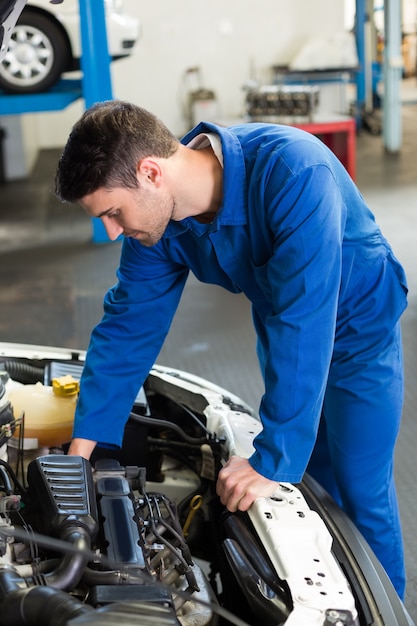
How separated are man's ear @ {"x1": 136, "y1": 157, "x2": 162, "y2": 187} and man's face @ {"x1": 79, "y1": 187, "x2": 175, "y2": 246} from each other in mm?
18

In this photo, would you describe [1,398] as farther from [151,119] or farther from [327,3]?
[327,3]

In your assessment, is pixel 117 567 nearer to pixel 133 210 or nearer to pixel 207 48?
pixel 133 210

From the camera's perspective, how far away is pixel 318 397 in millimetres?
1674

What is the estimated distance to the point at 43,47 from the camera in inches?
238

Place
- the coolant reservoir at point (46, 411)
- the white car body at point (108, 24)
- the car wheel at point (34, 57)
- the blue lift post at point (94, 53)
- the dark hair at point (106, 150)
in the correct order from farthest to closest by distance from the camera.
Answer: the white car body at point (108, 24), the car wheel at point (34, 57), the blue lift post at point (94, 53), the coolant reservoir at point (46, 411), the dark hair at point (106, 150)

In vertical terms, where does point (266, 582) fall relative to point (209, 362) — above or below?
above

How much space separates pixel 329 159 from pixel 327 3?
10524mm

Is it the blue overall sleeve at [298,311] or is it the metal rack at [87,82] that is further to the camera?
the metal rack at [87,82]

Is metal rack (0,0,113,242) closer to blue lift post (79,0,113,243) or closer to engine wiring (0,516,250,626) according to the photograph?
blue lift post (79,0,113,243)

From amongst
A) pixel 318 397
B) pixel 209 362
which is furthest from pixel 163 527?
pixel 209 362

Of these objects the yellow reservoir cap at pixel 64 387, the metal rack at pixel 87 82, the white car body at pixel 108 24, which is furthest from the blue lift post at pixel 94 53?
the yellow reservoir cap at pixel 64 387

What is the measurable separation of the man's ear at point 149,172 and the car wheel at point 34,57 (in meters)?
4.78

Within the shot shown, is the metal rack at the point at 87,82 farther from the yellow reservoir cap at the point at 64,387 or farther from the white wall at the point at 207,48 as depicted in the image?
the white wall at the point at 207,48

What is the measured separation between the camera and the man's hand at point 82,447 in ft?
6.44
